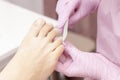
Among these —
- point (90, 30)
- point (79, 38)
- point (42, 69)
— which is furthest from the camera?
point (90, 30)

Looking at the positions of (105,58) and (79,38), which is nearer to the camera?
(105,58)

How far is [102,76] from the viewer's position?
613 millimetres

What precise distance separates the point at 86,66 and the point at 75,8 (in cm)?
16

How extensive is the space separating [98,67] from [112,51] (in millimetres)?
55

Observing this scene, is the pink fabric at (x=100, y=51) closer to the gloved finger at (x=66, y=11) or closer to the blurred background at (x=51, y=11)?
the gloved finger at (x=66, y=11)

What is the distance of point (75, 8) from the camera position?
0.68m

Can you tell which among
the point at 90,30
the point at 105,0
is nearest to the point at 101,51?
the point at 105,0

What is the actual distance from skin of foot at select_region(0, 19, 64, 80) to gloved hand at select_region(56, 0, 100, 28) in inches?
2.7

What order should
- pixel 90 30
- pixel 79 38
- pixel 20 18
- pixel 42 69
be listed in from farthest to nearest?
1. pixel 90 30
2. pixel 79 38
3. pixel 20 18
4. pixel 42 69

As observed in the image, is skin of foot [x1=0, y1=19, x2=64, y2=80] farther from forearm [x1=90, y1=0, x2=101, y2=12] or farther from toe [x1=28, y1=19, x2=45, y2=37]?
forearm [x1=90, y1=0, x2=101, y2=12]

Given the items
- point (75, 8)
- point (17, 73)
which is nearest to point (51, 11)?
point (75, 8)

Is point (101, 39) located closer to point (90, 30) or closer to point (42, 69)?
point (42, 69)

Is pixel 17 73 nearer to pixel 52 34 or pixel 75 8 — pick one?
pixel 52 34

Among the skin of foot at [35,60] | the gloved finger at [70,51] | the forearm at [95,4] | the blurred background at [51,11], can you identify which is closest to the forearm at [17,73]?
the skin of foot at [35,60]
